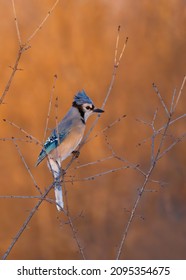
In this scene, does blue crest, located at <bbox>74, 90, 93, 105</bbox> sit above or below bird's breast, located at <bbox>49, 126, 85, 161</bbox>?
above

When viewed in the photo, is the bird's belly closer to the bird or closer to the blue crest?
the bird

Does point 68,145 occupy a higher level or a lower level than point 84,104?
lower

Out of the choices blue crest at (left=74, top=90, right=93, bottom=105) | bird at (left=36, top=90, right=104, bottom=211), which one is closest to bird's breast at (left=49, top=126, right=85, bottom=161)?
bird at (left=36, top=90, right=104, bottom=211)

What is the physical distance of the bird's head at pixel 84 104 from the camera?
2.25 meters

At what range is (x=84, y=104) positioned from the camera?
7.50 ft

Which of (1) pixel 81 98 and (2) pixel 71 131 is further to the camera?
(2) pixel 71 131

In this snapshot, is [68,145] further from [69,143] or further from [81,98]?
[81,98]

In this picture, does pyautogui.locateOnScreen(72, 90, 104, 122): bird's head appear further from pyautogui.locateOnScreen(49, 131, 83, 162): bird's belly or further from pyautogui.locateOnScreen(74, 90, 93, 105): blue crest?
pyautogui.locateOnScreen(49, 131, 83, 162): bird's belly

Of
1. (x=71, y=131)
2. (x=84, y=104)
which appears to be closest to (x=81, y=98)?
(x=84, y=104)

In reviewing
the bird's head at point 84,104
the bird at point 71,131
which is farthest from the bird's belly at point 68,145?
the bird's head at point 84,104

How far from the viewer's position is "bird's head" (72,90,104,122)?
2254 millimetres
